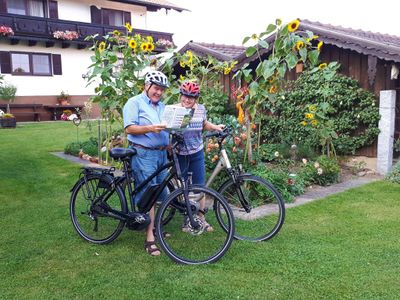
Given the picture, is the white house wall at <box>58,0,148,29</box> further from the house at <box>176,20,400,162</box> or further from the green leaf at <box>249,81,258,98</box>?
the green leaf at <box>249,81,258,98</box>

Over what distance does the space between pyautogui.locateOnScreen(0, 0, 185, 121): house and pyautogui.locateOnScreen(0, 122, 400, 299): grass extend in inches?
660

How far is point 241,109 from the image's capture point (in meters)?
6.12

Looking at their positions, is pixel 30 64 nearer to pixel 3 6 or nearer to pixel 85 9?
pixel 3 6

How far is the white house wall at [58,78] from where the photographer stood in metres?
20.6

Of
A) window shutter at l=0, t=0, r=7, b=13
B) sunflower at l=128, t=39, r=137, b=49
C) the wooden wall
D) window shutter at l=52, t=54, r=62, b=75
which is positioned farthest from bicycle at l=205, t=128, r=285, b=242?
window shutter at l=0, t=0, r=7, b=13

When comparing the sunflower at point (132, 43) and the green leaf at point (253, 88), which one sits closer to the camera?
the green leaf at point (253, 88)

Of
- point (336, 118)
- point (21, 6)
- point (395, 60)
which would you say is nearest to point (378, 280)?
point (395, 60)

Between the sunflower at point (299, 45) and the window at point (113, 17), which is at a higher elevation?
the window at point (113, 17)

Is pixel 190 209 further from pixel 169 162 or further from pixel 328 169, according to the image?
pixel 328 169

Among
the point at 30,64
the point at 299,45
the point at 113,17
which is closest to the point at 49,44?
the point at 30,64

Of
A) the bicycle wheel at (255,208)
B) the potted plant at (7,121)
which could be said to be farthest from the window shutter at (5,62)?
the bicycle wheel at (255,208)

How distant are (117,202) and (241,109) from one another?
277cm

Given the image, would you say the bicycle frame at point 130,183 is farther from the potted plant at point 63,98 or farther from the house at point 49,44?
the potted plant at point 63,98

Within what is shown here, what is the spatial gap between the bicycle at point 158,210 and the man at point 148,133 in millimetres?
82
